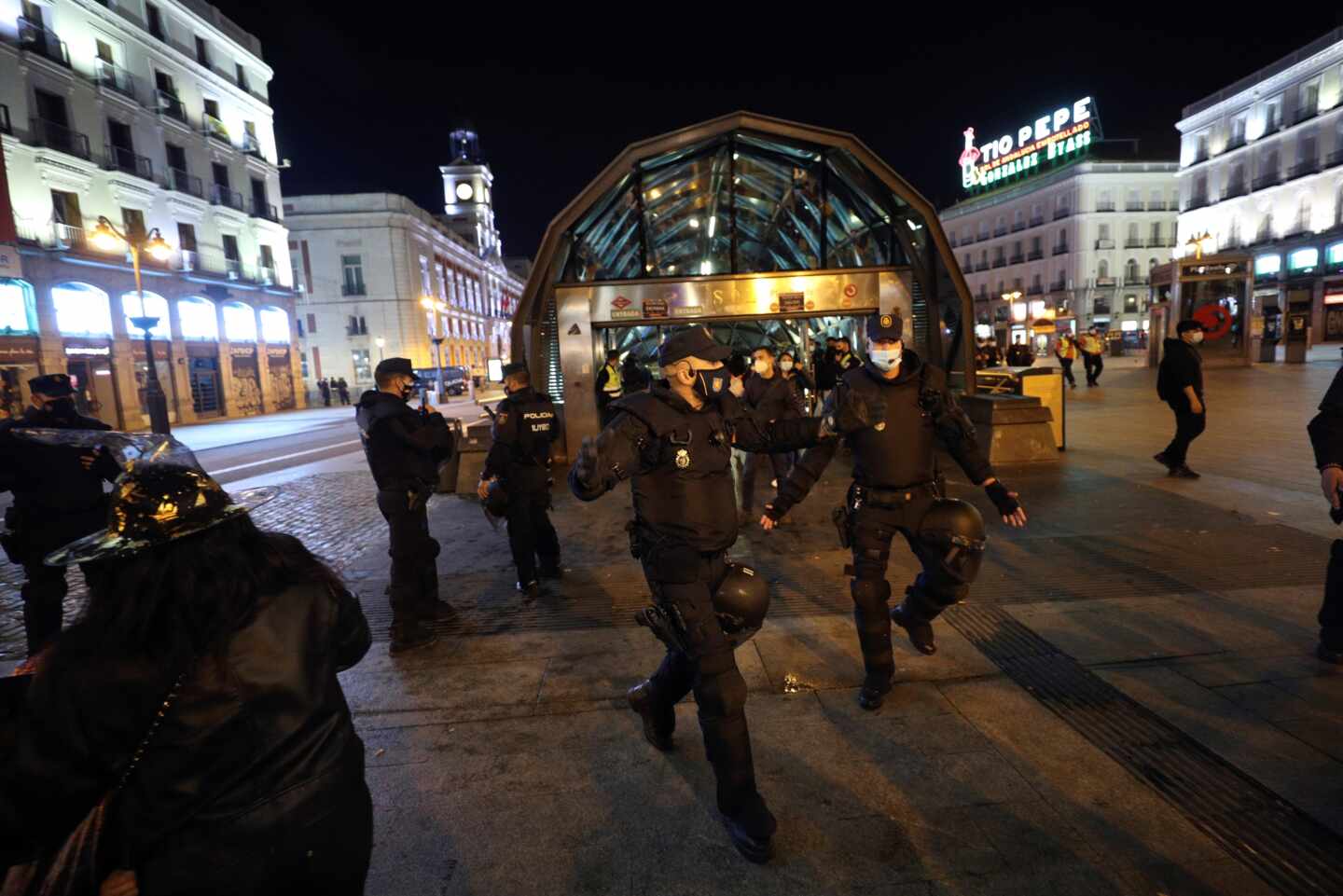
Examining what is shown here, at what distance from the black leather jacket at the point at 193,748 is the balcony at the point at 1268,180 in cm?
5698

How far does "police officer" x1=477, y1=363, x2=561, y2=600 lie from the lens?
5.51 metres

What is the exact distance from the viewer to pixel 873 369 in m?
3.93

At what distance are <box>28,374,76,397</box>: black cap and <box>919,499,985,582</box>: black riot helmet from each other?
577cm

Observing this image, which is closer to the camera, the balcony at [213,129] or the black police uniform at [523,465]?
the black police uniform at [523,465]

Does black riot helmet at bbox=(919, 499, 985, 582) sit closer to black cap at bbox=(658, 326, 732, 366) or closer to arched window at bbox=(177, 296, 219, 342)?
black cap at bbox=(658, 326, 732, 366)

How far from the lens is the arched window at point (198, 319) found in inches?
1189

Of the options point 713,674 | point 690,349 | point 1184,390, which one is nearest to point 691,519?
point 713,674

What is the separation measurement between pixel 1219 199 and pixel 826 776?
58.6 m

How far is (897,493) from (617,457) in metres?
1.76

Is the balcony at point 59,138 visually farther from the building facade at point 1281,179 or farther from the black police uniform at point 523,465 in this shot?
the building facade at point 1281,179

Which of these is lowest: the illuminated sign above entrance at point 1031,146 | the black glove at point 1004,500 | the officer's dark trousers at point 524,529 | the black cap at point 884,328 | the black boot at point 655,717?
the black boot at point 655,717

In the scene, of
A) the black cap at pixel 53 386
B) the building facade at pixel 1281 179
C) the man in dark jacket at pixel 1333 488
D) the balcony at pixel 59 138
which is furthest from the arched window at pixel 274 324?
the building facade at pixel 1281 179

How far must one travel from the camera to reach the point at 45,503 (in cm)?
454

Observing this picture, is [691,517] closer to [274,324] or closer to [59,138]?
[59,138]
